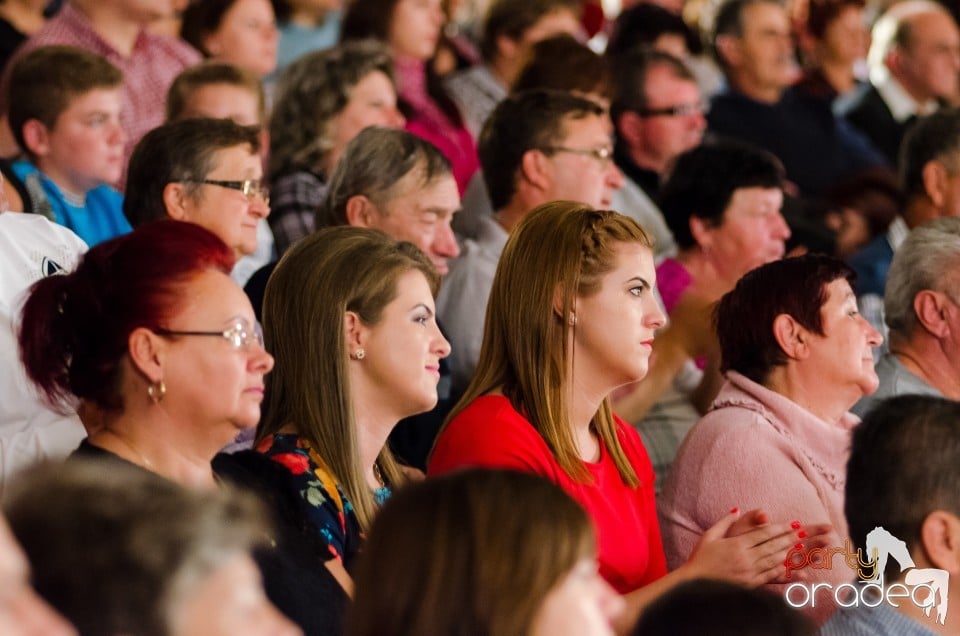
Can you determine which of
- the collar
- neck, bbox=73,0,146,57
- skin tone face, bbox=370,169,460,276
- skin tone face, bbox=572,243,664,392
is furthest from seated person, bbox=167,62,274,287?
the collar

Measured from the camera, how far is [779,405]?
321cm

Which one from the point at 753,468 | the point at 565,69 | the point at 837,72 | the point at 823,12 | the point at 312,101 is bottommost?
the point at 837,72

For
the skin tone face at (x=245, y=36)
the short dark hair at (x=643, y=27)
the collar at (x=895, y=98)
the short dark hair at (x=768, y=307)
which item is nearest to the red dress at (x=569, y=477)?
the short dark hair at (x=768, y=307)

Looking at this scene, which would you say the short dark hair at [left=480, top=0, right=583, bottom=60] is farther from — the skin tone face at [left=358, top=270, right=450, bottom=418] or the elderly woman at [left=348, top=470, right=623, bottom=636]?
the elderly woman at [left=348, top=470, right=623, bottom=636]

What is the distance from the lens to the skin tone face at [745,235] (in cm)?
439

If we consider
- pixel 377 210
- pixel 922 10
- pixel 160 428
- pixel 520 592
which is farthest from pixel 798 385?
pixel 922 10

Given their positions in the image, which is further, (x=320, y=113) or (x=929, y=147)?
(x=929, y=147)

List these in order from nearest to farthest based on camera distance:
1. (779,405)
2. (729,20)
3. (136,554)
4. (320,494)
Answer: (136,554)
(320,494)
(779,405)
(729,20)

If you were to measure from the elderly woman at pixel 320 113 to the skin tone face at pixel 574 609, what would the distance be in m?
2.81

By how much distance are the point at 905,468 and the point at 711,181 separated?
222cm

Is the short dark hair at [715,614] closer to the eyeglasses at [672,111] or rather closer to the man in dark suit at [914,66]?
the eyeglasses at [672,111]

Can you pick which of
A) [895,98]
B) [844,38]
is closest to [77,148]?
[844,38]

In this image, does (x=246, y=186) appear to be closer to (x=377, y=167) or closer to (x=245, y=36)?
(x=377, y=167)

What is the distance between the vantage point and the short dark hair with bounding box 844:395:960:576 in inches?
91.9
